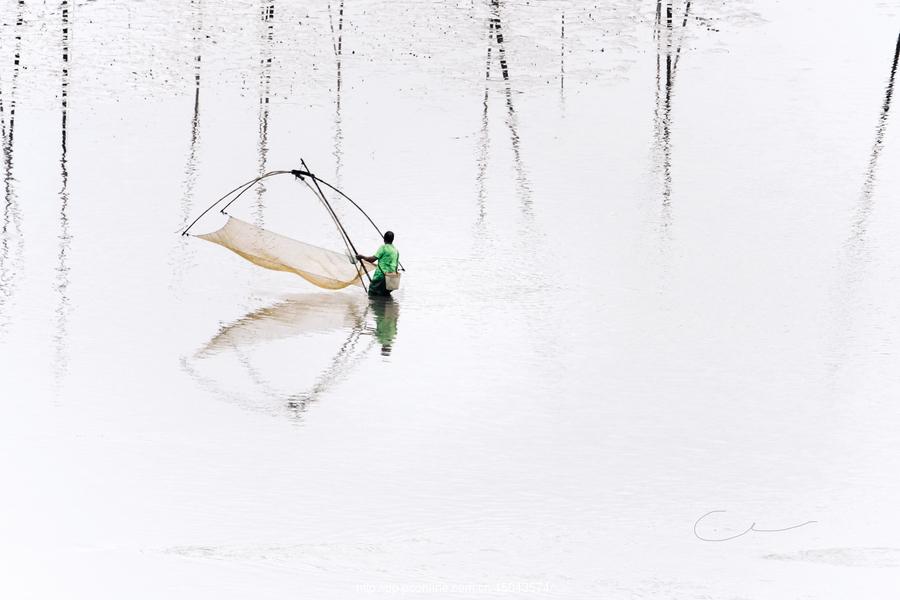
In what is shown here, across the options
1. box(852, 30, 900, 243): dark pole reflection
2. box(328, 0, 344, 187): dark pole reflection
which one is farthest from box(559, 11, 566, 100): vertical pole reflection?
box(852, 30, 900, 243): dark pole reflection

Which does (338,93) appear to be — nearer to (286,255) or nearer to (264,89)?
(264,89)

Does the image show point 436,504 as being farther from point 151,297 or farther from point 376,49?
point 376,49

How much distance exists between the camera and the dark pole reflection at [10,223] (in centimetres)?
1869

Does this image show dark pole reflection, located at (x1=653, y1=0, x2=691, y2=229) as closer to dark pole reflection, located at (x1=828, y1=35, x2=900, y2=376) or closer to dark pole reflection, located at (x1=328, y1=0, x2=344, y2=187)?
dark pole reflection, located at (x1=828, y1=35, x2=900, y2=376)

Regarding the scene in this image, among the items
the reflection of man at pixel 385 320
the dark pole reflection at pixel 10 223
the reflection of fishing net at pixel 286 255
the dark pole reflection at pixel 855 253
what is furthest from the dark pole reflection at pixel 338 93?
the dark pole reflection at pixel 855 253

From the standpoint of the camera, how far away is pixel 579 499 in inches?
435

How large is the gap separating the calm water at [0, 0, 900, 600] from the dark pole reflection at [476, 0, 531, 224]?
0.52 feet

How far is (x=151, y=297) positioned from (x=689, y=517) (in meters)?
10.3

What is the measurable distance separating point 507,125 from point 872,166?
9701mm

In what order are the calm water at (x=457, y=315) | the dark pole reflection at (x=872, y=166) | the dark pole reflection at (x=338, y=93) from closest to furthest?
the calm water at (x=457, y=315)
the dark pole reflection at (x=872, y=166)
the dark pole reflection at (x=338, y=93)

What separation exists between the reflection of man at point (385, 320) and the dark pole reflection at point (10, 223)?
4933 mm

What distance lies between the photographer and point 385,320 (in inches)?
684

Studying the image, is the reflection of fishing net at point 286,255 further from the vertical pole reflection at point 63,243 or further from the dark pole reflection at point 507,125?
the dark pole reflection at point 507,125
